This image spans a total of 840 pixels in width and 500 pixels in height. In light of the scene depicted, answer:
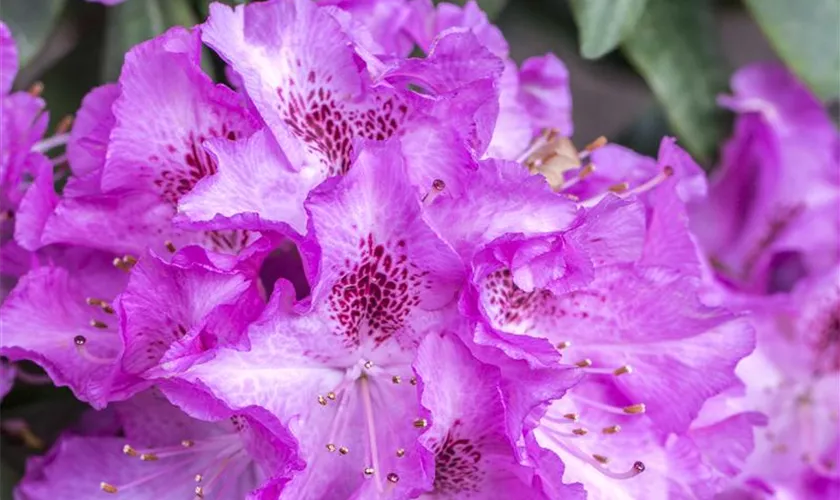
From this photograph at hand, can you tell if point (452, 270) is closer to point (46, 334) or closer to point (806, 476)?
point (46, 334)

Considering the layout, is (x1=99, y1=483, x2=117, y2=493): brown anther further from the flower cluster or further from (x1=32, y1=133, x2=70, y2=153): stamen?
(x1=32, y1=133, x2=70, y2=153): stamen

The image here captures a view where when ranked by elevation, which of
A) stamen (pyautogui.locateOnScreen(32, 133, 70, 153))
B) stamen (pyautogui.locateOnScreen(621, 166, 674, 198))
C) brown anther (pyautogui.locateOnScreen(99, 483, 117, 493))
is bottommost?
brown anther (pyautogui.locateOnScreen(99, 483, 117, 493))

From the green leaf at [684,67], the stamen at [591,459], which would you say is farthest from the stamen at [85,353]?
the green leaf at [684,67]

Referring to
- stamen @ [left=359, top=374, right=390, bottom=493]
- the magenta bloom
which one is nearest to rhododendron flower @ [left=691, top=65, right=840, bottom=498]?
the magenta bloom

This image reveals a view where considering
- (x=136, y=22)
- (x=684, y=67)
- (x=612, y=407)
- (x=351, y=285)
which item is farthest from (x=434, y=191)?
(x=684, y=67)

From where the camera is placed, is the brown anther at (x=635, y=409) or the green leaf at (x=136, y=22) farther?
the green leaf at (x=136, y=22)

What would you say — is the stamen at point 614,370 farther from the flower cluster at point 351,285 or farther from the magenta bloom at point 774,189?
the magenta bloom at point 774,189
